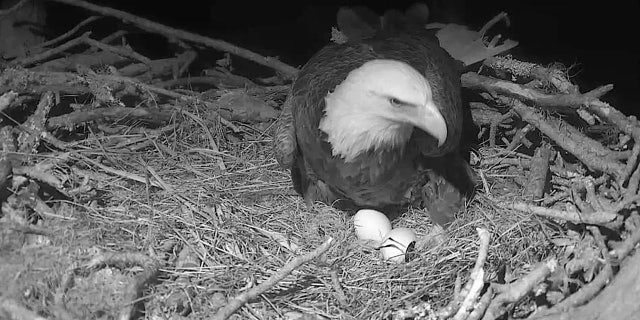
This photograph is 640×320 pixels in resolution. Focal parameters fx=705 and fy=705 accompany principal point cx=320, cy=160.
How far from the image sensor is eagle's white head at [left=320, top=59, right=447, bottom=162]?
3.07 metres

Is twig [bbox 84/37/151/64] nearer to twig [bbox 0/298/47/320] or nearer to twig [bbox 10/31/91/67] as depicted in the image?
twig [bbox 10/31/91/67]

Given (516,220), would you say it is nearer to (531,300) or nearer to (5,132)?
(531,300)

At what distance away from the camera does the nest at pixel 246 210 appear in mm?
2852

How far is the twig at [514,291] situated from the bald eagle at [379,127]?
0.69 meters

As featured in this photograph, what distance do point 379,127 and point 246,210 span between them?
92 centimetres

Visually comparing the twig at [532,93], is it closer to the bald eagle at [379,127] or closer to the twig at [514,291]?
the bald eagle at [379,127]

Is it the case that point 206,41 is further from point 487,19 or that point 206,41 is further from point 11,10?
point 487,19

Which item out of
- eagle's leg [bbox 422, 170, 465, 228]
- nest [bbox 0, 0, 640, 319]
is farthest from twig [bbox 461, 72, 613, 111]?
eagle's leg [bbox 422, 170, 465, 228]

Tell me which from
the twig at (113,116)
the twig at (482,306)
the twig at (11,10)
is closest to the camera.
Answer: the twig at (482,306)

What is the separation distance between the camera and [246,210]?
3762 millimetres

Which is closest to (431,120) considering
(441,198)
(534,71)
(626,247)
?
(441,198)

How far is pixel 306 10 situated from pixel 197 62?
104 cm

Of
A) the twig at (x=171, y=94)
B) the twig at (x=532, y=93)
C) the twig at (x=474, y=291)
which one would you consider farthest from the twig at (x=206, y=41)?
the twig at (x=474, y=291)

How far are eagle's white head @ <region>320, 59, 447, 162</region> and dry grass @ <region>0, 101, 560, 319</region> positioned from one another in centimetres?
55
